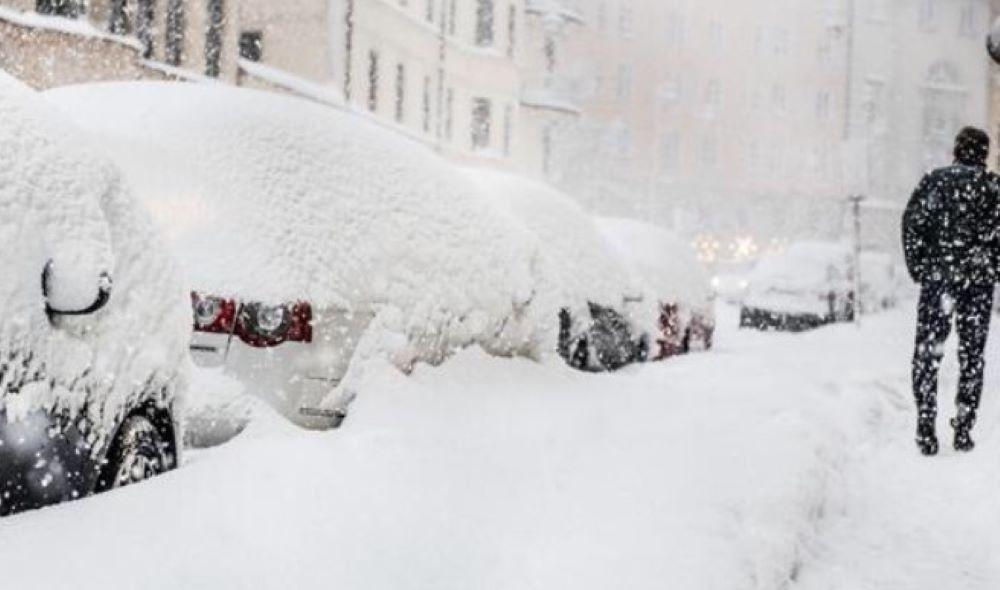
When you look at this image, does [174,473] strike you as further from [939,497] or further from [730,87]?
[730,87]

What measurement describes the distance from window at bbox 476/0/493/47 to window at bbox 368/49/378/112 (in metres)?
10.6

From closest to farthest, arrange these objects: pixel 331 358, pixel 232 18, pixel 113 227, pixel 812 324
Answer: pixel 113 227, pixel 331 358, pixel 812 324, pixel 232 18

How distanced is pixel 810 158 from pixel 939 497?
229 feet

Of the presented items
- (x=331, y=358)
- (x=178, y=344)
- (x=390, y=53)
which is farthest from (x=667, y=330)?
(x=390, y=53)

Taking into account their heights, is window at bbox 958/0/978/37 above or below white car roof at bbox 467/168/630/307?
above

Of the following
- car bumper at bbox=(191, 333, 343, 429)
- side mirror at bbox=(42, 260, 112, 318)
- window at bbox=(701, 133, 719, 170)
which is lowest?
car bumper at bbox=(191, 333, 343, 429)

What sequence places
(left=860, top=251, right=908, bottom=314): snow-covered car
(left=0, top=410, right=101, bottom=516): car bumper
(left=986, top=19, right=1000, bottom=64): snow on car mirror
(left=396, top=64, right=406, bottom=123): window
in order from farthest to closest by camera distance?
(left=396, top=64, right=406, bottom=123): window < (left=860, top=251, right=908, bottom=314): snow-covered car < (left=986, top=19, right=1000, bottom=64): snow on car mirror < (left=0, top=410, right=101, bottom=516): car bumper

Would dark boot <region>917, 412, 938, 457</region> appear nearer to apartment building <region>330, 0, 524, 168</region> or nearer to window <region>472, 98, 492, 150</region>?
apartment building <region>330, 0, 524, 168</region>

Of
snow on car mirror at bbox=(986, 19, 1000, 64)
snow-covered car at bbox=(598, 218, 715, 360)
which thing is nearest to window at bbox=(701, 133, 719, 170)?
snow-covered car at bbox=(598, 218, 715, 360)

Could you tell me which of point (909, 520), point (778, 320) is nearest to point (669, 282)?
point (909, 520)

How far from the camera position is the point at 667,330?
13859 millimetres

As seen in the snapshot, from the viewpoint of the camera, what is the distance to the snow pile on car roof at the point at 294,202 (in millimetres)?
5906

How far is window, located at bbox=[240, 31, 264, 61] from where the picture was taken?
100ft

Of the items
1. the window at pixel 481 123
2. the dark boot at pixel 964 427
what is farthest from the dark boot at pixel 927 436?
the window at pixel 481 123
